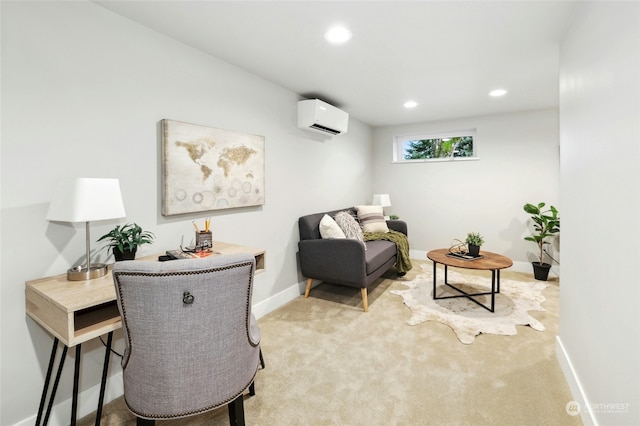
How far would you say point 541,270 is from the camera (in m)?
3.79

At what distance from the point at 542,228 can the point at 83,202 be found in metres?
4.77

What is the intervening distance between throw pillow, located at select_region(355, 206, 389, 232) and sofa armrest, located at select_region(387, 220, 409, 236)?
0.13m

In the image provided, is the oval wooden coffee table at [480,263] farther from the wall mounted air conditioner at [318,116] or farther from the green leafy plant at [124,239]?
the green leafy plant at [124,239]

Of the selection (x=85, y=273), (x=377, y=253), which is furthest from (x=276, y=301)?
(x=85, y=273)

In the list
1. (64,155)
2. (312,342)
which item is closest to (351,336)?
(312,342)

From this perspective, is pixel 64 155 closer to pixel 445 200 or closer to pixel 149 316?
pixel 149 316

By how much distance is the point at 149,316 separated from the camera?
42.8 inches

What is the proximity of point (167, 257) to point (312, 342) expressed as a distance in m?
1.30

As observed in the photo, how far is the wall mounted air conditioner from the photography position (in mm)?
3193

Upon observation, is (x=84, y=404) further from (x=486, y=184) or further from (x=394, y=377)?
(x=486, y=184)

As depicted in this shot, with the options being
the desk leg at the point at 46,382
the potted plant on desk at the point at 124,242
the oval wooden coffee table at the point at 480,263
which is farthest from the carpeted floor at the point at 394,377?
the potted plant on desk at the point at 124,242

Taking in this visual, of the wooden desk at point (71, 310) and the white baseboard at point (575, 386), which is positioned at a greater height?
the wooden desk at point (71, 310)

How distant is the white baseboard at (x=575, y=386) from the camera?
1463 mm

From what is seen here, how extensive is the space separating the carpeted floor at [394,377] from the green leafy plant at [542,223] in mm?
1382
